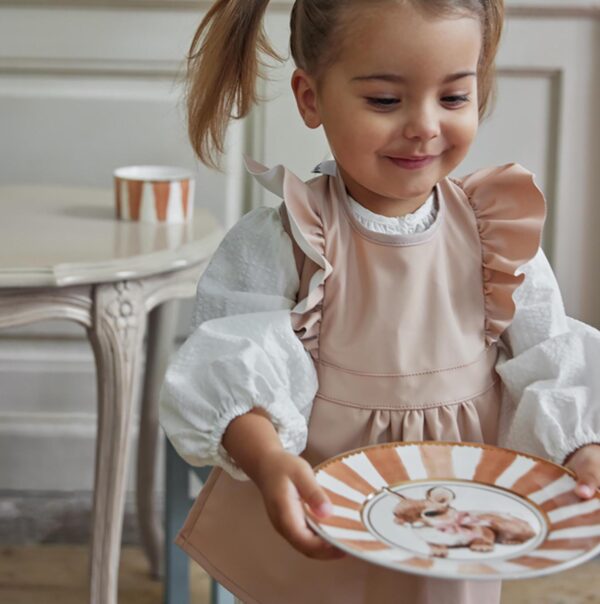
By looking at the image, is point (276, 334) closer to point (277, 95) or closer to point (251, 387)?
point (251, 387)

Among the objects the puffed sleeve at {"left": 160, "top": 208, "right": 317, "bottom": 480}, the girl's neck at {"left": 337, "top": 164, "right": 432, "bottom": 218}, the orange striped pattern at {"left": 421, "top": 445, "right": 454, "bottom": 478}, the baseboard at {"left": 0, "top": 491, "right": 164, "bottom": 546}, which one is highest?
the girl's neck at {"left": 337, "top": 164, "right": 432, "bottom": 218}

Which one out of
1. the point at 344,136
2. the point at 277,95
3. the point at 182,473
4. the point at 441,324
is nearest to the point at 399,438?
the point at 441,324

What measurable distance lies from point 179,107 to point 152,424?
0.56 meters

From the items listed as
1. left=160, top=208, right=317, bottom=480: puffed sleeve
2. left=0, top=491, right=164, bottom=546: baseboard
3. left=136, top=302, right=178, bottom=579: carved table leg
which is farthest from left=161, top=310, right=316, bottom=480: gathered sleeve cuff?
left=0, top=491, right=164, bottom=546: baseboard

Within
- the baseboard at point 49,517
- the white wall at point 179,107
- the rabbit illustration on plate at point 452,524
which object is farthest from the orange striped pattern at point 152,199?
the rabbit illustration on plate at point 452,524

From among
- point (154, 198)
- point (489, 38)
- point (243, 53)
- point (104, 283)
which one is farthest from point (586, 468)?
point (154, 198)

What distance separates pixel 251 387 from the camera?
0.97m

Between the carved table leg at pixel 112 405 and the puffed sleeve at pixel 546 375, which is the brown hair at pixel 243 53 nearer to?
the puffed sleeve at pixel 546 375

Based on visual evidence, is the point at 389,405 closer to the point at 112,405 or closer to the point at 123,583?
the point at 112,405

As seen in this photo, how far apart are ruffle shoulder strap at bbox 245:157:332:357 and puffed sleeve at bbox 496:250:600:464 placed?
0.19 m

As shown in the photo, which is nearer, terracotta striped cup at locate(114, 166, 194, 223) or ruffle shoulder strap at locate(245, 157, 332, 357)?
ruffle shoulder strap at locate(245, 157, 332, 357)

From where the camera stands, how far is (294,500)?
2.88ft

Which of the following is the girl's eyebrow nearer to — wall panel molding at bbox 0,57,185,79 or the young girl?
the young girl

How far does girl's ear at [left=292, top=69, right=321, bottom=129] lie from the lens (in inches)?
40.0
